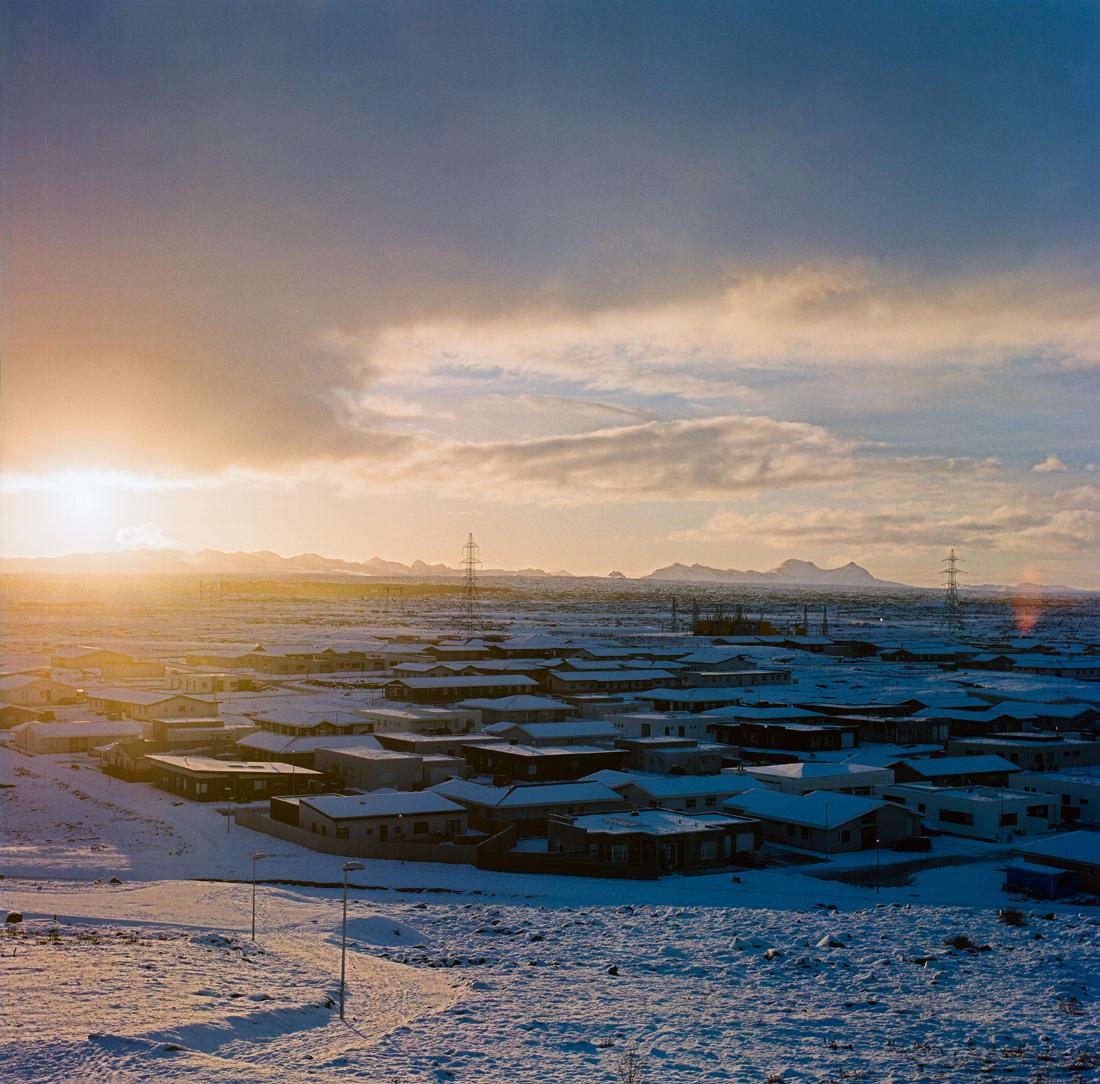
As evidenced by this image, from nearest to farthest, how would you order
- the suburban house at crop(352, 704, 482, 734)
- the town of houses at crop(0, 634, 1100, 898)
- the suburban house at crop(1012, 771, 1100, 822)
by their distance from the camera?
the town of houses at crop(0, 634, 1100, 898) < the suburban house at crop(1012, 771, 1100, 822) < the suburban house at crop(352, 704, 482, 734)

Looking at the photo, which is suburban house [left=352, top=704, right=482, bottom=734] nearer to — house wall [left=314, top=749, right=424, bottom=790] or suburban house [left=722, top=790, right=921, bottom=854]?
house wall [left=314, top=749, right=424, bottom=790]

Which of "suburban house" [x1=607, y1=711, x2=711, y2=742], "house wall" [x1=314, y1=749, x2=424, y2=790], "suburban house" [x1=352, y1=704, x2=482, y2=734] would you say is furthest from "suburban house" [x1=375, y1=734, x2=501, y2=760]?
"suburban house" [x1=607, y1=711, x2=711, y2=742]

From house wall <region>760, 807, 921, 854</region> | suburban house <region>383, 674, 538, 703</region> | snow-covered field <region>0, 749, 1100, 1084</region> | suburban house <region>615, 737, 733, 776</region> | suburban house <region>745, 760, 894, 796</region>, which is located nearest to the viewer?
snow-covered field <region>0, 749, 1100, 1084</region>

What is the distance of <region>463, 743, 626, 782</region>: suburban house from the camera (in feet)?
125

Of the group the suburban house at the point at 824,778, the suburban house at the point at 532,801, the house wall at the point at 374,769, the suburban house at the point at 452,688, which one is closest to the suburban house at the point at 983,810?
the suburban house at the point at 824,778

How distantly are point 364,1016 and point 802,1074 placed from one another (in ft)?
20.9

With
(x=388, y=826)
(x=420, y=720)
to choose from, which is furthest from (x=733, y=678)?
(x=388, y=826)

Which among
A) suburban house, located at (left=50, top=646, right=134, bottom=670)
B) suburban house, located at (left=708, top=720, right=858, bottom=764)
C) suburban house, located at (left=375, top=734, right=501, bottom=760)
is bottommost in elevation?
suburban house, located at (left=708, top=720, right=858, bottom=764)

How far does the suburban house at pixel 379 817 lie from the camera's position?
27.5 m

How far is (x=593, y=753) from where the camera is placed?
39375 mm

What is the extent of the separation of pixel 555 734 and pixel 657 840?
55.1 ft

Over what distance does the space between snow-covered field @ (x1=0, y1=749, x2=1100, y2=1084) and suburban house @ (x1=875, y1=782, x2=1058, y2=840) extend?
501 cm

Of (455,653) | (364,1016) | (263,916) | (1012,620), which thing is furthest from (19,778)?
(1012,620)

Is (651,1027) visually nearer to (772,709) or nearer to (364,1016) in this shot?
(364,1016)
